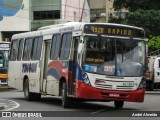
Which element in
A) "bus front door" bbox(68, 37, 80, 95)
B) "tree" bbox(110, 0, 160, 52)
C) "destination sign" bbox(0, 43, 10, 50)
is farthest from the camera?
"tree" bbox(110, 0, 160, 52)

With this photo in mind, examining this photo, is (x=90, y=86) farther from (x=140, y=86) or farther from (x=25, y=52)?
(x=25, y=52)

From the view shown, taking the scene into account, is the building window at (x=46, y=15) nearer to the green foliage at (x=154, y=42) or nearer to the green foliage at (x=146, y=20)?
the green foliage at (x=146, y=20)

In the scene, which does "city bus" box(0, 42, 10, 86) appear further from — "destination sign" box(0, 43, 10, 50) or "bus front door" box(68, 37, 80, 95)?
"bus front door" box(68, 37, 80, 95)

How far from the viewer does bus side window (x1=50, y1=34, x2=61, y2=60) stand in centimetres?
2111

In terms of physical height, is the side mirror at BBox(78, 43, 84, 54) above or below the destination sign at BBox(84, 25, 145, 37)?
below

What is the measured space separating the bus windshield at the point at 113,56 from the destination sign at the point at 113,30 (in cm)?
20

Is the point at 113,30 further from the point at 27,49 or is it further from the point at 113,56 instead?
the point at 27,49


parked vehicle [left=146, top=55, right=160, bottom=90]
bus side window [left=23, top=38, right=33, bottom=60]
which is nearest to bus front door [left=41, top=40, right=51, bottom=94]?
bus side window [left=23, top=38, right=33, bottom=60]

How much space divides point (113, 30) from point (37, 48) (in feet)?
18.2

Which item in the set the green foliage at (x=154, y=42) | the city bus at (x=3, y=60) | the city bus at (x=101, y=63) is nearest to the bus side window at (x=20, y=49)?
the city bus at (x=101, y=63)

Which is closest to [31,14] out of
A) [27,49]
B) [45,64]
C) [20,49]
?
[20,49]

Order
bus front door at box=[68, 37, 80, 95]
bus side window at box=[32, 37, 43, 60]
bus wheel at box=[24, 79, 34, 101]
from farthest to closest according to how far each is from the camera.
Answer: bus wheel at box=[24, 79, 34, 101]
bus side window at box=[32, 37, 43, 60]
bus front door at box=[68, 37, 80, 95]

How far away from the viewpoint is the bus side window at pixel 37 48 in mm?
23328

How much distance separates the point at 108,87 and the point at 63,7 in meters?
51.4
